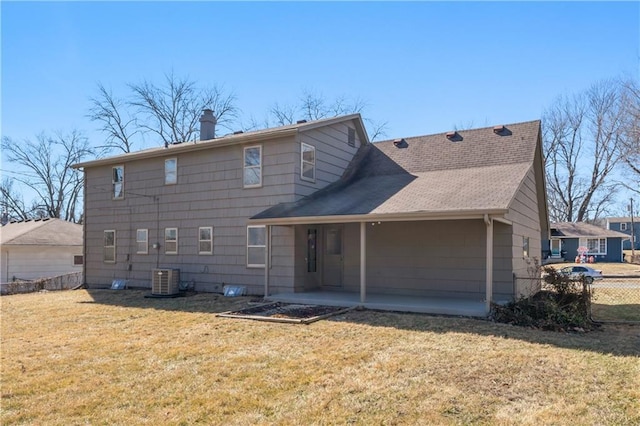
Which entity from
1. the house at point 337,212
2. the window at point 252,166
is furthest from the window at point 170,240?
the window at point 252,166

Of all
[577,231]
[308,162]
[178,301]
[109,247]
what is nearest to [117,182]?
[109,247]

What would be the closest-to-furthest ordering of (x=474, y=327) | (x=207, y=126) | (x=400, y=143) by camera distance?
(x=474, y=327), (x=400, y=143), (x=207, y=126)

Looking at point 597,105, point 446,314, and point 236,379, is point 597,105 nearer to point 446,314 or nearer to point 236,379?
point 446,314

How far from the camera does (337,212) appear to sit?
1013 centimetres

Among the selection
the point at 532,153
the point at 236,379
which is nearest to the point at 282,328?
the point at 236,379

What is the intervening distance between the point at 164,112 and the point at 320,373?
Answer: 2984 centimetres

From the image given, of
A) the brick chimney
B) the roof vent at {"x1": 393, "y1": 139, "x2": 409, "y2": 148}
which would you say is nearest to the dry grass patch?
the roof vent at {"x1": 393, "y1": 139, "x2": 409, "y2": 148}

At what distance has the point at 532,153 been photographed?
11328mm

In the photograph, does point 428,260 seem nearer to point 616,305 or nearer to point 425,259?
point 425,259

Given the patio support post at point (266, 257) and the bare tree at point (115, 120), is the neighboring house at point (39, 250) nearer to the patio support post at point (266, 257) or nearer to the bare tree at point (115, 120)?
the bare tree at point (115, 120)

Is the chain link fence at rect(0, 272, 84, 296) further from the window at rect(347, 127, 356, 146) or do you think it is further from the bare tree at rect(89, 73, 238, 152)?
the bare tree at rect(89, 73, 238, 152)

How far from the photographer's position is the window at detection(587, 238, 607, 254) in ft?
115

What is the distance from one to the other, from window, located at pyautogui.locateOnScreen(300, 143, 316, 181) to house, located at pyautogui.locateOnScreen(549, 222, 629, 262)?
27266mm

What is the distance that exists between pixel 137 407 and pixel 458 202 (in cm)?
689
